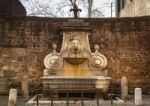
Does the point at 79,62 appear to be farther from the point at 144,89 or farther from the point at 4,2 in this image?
the point at 4,2

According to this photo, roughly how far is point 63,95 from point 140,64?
4.20 metres

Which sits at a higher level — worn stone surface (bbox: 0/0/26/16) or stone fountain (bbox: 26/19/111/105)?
worn stone surface (bbox: 0/0/26/16)

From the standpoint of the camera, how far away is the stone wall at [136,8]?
23.2 metres


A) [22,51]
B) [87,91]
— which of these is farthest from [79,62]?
[22,51]

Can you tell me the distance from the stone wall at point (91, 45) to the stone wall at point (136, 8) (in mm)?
5060

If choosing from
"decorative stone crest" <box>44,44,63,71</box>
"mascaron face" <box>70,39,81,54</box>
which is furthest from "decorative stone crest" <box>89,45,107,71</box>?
"decorative stone crest" <box>44,44,63,71</box>

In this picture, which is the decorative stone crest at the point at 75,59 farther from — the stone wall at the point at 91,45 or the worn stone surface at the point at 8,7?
the worn stone surface at the point at 8,7

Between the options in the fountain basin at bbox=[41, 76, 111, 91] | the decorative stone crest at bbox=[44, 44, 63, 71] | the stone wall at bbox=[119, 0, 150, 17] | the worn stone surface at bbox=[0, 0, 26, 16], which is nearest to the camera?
the fountain basin at bbox=[41, 76, 111, 91]

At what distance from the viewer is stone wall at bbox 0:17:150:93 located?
1789cm

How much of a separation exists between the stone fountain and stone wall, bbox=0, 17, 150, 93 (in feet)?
2.38

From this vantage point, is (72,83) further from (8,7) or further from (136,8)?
(136,8)

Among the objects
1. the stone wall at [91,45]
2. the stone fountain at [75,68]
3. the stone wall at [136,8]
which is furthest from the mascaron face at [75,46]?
the stone wall at [136,8]

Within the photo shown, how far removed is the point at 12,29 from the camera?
1803 centimetres

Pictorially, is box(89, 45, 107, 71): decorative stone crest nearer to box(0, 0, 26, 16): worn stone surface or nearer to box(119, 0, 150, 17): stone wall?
box(119, 0, 150, 17): stone wall
